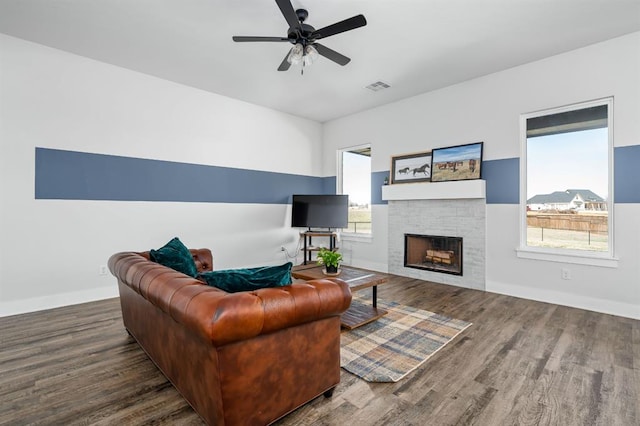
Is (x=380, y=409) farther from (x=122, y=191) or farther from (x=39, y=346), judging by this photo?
(x=122, y=191)

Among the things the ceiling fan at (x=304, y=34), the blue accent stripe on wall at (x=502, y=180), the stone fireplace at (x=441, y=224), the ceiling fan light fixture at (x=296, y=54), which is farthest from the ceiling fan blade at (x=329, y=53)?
the blue accent stripe on wall at (x=502, y=180)

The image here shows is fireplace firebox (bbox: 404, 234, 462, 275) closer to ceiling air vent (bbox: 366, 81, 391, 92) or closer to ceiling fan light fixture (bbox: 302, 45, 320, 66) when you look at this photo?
ceiling air vent (bbox: 366, 81, 391, 92)

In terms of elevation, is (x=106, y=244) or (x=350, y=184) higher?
(x=350, y=184)

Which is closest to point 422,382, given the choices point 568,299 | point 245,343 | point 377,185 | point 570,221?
→ point 245,343

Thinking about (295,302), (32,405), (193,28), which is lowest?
(32,405)

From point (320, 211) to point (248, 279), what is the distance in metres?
4.13

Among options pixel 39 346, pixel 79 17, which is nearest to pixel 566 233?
pixel 39 346

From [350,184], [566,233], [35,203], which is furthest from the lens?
[350,184]

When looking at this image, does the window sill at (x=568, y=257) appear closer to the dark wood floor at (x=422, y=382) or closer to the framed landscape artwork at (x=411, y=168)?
the dark wood floor at (x=422, y=382)

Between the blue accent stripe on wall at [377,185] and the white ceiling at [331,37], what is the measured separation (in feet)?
5.61

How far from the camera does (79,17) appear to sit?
3.07 metres

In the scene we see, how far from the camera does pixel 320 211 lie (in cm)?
585

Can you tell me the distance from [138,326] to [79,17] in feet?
10.3

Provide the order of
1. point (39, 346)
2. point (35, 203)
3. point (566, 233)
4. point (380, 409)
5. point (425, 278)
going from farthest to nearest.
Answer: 1. point (425, 278)
2. point (566, 233)
3. point (35, 203)
4. point (39, 346)
5. point (380, 409)
